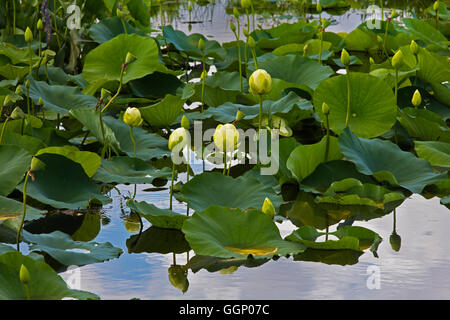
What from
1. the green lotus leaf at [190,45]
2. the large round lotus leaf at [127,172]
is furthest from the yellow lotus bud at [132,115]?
the green lotus leaf at [190,45]

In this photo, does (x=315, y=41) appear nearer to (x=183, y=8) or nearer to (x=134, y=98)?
(x=134, y=98)

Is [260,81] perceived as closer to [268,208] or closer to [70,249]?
[268,208]

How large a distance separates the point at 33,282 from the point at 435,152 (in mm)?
1271

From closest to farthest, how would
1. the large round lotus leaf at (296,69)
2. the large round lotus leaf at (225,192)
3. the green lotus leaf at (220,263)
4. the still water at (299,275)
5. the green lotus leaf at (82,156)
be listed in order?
the still water at (299,275), the green lotus leaf at (220,263), the large round lotus leaf at (225,192), the green lotus leaf at (82,156), the large round lotus leaf at (296,69)

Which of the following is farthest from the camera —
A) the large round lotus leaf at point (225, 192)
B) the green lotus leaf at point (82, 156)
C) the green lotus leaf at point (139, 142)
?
the green lotus leaf at point (139, 142)

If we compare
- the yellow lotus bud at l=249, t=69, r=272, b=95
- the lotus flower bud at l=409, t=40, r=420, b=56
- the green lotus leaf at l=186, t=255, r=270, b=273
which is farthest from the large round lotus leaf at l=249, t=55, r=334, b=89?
the green lotus leaf at l=186, t=255, r=270, b=273

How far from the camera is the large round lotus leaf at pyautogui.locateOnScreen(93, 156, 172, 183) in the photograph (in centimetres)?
191

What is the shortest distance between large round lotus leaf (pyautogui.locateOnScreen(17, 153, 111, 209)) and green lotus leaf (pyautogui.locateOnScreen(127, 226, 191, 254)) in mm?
168

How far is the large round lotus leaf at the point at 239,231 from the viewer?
59.3 inches

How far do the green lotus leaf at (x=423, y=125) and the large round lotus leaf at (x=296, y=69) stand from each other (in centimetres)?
41

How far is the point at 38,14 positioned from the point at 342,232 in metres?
2.15

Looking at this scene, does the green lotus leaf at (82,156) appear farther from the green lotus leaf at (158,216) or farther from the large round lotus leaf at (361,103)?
the large round lotus leaf at (361,103)

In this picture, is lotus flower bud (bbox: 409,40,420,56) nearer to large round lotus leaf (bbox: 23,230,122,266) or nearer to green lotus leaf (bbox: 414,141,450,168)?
green lotus leaf (bbox: 414,141,450,168)

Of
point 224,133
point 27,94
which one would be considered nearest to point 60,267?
point 224,133
